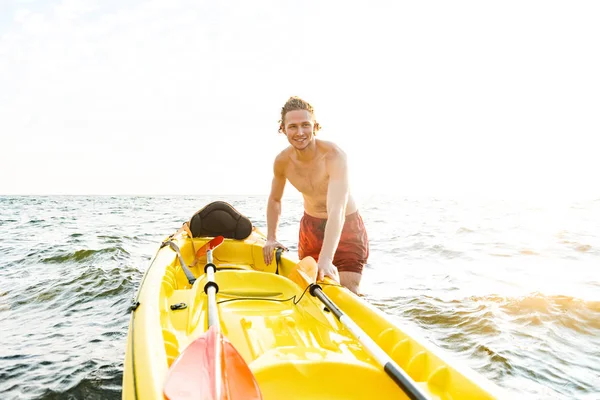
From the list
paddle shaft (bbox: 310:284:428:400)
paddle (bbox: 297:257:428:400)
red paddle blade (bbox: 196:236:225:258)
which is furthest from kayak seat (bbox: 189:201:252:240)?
paddle shaft (bbox: 310:284:428:400)

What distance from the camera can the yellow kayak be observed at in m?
1.82

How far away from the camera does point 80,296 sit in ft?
19.1

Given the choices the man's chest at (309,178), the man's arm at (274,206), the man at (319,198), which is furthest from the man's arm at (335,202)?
the man's arm at (274,206)

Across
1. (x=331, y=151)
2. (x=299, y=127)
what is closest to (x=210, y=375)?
(x=299, y=127)

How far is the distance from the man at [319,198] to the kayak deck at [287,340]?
→ 1.26 feet

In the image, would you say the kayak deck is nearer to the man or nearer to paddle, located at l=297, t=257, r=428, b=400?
paddle, located at l=297, t=257, r=428, b=400

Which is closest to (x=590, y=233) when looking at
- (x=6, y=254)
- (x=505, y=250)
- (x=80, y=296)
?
(x=505, y=250)

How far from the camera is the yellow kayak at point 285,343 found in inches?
71.6

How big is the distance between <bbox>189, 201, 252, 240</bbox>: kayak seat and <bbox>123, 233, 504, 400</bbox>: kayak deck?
165 centimetres

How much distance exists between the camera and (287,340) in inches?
102

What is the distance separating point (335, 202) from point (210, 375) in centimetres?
233

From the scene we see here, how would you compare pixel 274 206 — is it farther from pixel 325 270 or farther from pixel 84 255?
pixel 84 255

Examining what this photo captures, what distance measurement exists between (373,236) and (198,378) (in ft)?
39.5

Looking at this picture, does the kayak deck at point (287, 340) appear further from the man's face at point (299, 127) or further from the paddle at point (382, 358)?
the man's face at point (299, 127)
